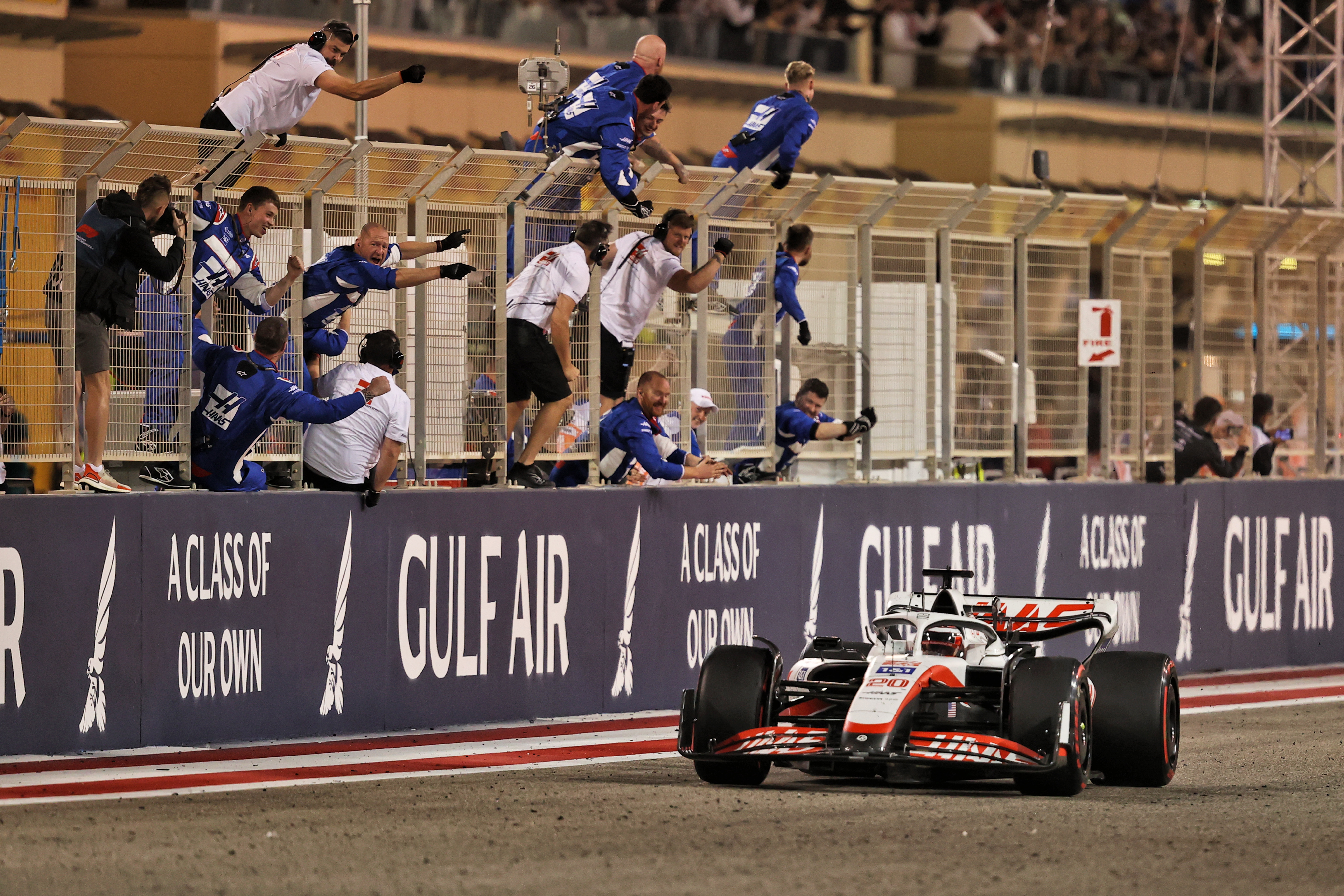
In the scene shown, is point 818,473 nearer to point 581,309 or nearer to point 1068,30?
point 581,309

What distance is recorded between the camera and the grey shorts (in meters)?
11.6

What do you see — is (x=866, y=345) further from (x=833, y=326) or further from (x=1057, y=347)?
(x=1057, y=347)

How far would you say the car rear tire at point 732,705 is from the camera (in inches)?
413

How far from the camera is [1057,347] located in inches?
684

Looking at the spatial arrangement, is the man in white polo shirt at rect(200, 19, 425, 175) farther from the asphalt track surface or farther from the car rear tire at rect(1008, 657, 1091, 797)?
the car rear tire at rect(1008, 657, 1091, 797)

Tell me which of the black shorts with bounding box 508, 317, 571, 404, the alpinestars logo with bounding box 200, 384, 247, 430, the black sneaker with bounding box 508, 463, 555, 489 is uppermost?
the black shorts with bounding box 508, 317, 571, 404

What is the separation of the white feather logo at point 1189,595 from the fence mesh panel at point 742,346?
4.20 m

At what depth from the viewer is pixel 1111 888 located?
793 cm

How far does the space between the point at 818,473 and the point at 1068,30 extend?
70.8 feet

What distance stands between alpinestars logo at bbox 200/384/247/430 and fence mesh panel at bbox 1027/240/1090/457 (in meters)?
6.88

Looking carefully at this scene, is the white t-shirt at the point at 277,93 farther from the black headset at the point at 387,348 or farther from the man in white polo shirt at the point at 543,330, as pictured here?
the man in white polo shirt at the point at 543,330

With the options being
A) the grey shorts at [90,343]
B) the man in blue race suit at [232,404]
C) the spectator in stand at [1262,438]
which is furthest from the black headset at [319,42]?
the spectator in stand at [1262,438]

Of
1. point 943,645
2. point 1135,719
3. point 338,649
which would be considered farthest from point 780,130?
point 1135,719

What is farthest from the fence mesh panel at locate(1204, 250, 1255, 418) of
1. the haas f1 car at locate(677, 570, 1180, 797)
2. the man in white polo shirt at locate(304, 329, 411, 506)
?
the man in white polo shirt at locate(304, 329, 411, 506)
